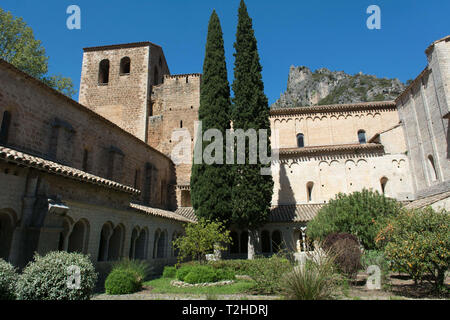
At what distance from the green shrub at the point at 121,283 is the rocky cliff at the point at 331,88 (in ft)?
238

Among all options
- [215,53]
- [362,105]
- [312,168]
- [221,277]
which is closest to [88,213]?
[221,277]

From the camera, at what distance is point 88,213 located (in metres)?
11.5

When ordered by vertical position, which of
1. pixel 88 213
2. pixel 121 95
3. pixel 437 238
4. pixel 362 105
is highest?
pixel 121 95

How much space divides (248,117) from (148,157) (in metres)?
9.39

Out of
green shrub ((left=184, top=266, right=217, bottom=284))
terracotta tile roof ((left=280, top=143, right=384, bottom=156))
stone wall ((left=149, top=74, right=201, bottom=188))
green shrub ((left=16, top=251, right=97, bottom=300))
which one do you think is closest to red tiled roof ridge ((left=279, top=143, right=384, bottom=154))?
terracotta tile roof ((left=280, top=143, right=384, bottom=156))

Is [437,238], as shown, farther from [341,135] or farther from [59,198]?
[341,135]

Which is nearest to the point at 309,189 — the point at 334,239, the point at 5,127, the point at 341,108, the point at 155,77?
the point at 341,108

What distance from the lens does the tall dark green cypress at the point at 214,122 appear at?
19.7m

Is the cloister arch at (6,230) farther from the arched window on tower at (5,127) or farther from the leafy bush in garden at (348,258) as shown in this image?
the leafy bush in garden at (348,258)

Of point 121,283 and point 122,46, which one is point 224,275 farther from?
point 122,46

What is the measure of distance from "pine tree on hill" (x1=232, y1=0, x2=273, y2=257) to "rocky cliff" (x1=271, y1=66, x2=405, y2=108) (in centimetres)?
5737

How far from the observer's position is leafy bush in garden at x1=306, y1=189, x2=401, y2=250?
1623 centimetres

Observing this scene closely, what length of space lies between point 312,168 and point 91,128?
18.3 metres

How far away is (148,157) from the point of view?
24.7m
